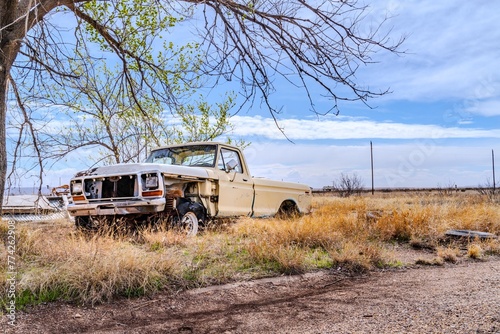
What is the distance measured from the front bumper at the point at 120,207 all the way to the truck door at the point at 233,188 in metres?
1.77

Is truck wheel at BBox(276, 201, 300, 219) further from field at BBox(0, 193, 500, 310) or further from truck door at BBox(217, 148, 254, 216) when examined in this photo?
field at BBox(0, 193, 500, 310)

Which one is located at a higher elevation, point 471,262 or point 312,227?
point 312,227

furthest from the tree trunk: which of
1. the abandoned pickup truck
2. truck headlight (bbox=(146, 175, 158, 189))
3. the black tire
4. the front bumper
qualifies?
the black tire

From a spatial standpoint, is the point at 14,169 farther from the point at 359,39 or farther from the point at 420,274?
the point at 420,274

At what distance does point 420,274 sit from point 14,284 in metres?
4.98

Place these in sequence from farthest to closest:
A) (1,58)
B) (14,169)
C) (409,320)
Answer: (14,169)
(1,58)
(409,320)

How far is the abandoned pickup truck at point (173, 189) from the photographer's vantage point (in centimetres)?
789

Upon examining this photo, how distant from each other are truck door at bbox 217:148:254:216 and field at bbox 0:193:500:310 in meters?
0.55

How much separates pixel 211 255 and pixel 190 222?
7.17ft

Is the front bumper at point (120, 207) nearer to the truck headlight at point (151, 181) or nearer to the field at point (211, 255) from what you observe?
the truck headlight at point (151, 181)

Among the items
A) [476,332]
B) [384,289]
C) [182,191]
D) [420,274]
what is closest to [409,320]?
[476,332]

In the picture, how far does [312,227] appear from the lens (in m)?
7.75

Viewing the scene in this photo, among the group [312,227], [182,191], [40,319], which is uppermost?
[182,191]

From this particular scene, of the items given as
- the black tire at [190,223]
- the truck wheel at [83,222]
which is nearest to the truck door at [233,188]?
the black tire at [190,223]
